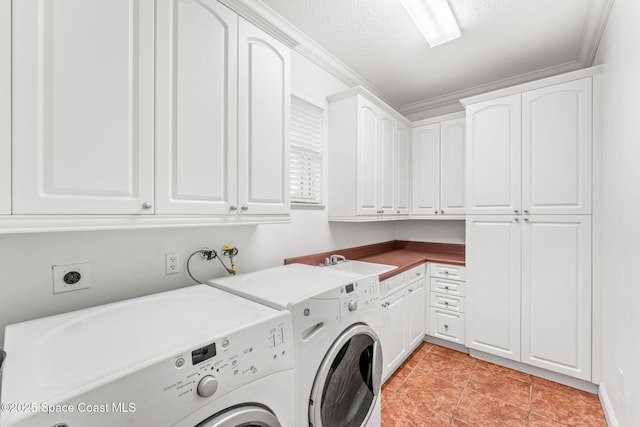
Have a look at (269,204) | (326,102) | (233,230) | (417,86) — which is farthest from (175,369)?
(417,86)

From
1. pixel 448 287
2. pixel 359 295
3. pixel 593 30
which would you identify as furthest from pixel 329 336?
pixel 593 30

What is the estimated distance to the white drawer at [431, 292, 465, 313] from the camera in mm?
2572

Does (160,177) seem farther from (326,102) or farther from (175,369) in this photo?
(326,102)

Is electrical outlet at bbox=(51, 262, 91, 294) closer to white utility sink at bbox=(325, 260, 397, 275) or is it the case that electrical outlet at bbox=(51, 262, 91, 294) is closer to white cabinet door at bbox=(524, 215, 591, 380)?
white utility sink at bbox=(325, 260, 397, 275)

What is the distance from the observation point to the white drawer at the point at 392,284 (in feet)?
6.59

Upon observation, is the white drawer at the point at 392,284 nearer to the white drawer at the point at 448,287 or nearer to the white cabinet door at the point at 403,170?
the white drawer at the point at 448,287

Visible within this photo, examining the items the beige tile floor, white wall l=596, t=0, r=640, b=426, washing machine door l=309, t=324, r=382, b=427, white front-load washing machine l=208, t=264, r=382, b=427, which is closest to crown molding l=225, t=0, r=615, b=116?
white wall l=596, t=0, r=640, b=426

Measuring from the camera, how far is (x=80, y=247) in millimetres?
1164

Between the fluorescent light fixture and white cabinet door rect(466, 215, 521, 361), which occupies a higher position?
the fluorescent light fixture

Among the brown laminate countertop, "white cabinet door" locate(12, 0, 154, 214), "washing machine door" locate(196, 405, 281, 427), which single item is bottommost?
"washing machine door" locate(196, 405, 281, 427)

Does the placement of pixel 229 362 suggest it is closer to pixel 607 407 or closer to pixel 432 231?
pixel 607 407

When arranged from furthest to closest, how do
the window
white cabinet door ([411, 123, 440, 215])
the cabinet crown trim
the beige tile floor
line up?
1. white cabinet door ([411, 123, 440, 215])
2. the window
3. the cabinet crown trim
4. the beige tile floor

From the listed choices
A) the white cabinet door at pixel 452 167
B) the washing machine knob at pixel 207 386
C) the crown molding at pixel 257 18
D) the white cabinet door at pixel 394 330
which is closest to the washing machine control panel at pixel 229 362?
the washing machine knob at pixel 207 386

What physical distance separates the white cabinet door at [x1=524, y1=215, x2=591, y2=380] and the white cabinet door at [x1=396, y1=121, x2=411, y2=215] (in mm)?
1091
